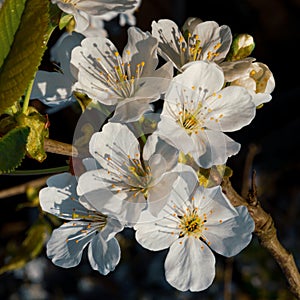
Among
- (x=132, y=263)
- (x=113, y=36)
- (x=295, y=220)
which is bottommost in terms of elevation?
(x=132, y=263)

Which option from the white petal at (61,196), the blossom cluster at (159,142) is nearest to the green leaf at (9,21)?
the blossom cluster at (159,142)

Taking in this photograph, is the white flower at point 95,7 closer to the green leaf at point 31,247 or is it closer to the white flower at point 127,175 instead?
the white flower at point 127,175

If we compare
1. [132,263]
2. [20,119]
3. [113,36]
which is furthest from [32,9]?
[132,263]

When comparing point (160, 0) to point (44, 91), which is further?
point (160, 0)

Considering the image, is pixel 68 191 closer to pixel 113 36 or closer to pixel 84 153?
pixel 84 153

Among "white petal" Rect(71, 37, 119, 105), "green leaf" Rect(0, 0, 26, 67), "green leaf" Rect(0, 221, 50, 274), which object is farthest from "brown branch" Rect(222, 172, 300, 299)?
"green leaf" Rect(0, 221, 50, 274)

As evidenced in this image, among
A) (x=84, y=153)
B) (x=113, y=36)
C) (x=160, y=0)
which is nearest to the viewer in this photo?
(x=84, y=153)

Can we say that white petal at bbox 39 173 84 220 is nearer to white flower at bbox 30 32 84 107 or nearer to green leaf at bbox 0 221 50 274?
white flower at bbox 30 32 84 107

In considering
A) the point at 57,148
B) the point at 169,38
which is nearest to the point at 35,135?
the point at 57,148
